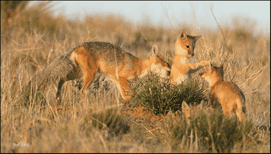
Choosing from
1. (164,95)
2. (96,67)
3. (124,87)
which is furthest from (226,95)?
(96,67)

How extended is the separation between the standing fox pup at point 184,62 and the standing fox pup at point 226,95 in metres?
0.33

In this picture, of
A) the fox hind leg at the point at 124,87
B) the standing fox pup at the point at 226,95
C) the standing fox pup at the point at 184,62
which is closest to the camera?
the standing fox pup at the point at 226,95

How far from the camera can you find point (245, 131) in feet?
14.0

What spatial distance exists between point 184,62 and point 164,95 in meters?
0.80

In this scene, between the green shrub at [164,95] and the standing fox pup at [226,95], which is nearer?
the standing fox pup at [226,95]

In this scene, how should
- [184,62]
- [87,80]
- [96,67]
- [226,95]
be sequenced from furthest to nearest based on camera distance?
[96,67] → [87,80] → [184,62] → [226,95]

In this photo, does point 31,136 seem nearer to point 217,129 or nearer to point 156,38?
point 217,129

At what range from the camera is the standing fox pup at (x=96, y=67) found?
5.82m

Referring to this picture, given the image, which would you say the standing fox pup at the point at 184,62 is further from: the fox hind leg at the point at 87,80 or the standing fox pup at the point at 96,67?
the fox hind leg at the point at 87,80

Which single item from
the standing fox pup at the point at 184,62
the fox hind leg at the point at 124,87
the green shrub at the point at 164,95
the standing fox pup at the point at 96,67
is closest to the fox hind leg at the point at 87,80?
the standing fox pup at the point at 96,67

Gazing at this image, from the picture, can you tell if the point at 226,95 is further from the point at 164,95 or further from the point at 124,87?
the point at 124,87

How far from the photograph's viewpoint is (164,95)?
533cm

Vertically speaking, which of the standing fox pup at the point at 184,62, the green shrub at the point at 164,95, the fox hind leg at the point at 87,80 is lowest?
the green shrub at the point at 164,95

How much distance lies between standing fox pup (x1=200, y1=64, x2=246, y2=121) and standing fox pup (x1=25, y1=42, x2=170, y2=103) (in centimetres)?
101
